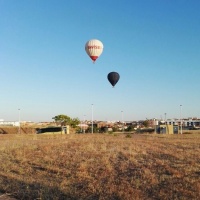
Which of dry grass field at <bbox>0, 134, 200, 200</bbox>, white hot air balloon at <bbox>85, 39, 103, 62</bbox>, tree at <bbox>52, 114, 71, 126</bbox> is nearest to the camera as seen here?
dry grass field at <bbox>0, 134, 200, 200</bbox>

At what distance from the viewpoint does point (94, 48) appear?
3688cm

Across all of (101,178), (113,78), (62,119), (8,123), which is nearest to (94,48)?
(113,78)

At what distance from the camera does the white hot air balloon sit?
36938 mm

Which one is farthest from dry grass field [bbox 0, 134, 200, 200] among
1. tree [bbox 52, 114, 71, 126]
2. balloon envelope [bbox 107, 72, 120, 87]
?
tree [bbox 52, 114, 71, 126]

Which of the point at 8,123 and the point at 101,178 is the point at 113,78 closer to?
the point at 101,178

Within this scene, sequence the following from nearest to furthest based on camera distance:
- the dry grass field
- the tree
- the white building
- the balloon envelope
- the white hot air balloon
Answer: the dry grass field → the white hot air balloon → the balloon envelope → the tree → the white building

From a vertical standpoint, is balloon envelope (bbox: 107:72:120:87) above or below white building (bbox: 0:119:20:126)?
above

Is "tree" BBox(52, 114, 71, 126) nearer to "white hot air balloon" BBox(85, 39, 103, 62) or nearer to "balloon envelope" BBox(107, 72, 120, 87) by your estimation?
"balloon envelope" BBox(107, 72, 120, 87)

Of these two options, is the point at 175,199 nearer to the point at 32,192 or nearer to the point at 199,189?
the point at 199,189

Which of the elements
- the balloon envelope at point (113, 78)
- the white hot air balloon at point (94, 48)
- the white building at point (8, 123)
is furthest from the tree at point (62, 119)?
the white hot air balloon at point (94, 48)

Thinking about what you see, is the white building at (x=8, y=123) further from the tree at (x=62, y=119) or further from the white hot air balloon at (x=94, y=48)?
the white hot air balloon at (x=94, y=48)

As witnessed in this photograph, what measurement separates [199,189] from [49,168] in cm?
749

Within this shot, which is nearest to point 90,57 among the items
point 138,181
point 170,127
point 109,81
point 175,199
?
point 109,81

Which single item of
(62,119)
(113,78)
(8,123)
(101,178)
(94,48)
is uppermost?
(94,48)
